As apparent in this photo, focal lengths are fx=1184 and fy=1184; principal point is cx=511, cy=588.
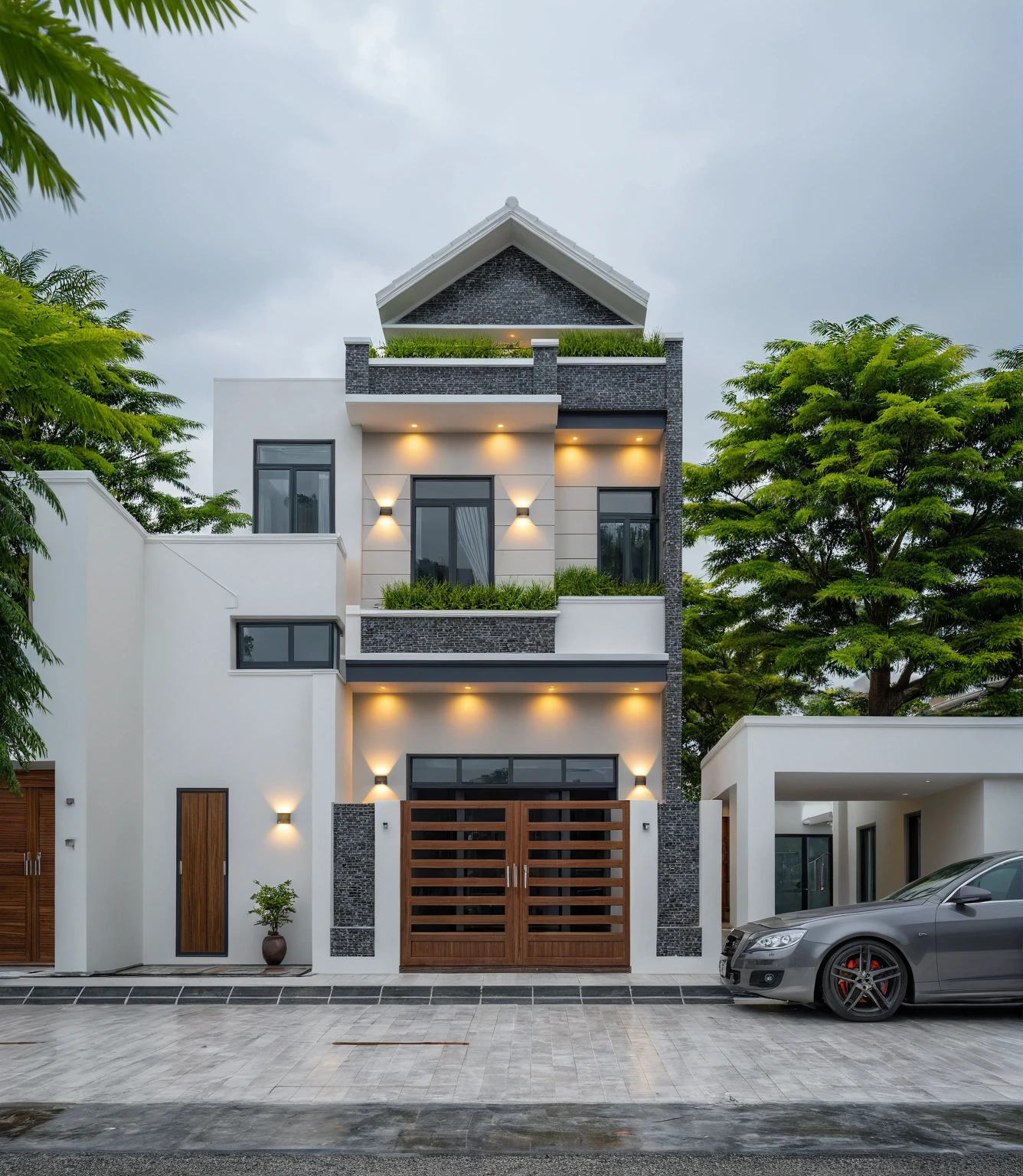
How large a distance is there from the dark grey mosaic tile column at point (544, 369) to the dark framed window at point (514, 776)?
17.3ft

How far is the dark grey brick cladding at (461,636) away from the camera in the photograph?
16312 mm

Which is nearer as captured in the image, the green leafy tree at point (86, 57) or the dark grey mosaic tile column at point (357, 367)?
the green leafy tree at point (86, 57)

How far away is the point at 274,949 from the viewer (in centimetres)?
1516

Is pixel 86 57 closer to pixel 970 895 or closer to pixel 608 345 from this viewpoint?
pixel 970 895

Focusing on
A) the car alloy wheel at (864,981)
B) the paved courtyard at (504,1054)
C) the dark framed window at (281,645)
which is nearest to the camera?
the paved courtyard at (504,1054)

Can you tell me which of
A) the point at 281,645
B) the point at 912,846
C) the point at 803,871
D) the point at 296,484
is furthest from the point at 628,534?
the point at 803,871

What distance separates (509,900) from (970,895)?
586 cm

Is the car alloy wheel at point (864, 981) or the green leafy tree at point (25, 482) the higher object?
the green leafy tree at point (25, 482)

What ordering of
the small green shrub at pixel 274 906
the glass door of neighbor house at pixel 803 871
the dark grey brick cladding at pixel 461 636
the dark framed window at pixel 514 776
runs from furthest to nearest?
the glass door of neighbor house at pixel 803 871 → the dark framed window at pixel 514 776 → the dark grey brick cladding at pixel 461 636 → the small green shrub at pixel 274 906

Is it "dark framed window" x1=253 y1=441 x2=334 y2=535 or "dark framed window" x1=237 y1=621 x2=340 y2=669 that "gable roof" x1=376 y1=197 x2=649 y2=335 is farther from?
"dark framed window" x1=237 y1=621 x2=340 y2=669

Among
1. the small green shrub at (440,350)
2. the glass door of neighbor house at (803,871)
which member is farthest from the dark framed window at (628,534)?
the glass door of neighbor house at (803,871)

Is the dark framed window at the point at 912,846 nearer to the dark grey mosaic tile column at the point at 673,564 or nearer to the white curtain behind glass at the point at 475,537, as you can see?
the dark grey mosaic tile column at the point at 673,564

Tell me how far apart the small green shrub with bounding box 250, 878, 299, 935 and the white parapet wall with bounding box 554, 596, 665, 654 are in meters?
4.86

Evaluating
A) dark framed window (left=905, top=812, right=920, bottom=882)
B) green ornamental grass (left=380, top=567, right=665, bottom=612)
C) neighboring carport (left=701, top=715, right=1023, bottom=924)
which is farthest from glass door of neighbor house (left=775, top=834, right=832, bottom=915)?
green ornamental grass (left=380, top=567, right=665, bottom=612)
